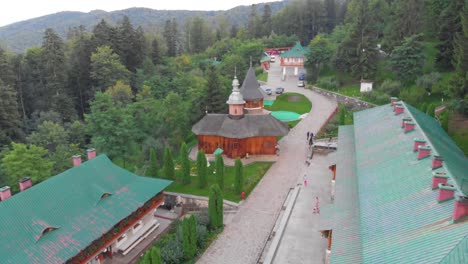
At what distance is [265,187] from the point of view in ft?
91.3

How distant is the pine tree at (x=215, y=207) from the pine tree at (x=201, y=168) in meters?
5.20

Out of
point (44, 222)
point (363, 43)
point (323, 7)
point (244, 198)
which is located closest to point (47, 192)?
point (44, 222)

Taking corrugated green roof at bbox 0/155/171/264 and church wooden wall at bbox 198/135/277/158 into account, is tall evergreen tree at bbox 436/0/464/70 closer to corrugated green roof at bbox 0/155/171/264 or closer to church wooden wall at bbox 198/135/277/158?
church wooden wall at bbox 198/135/277/158

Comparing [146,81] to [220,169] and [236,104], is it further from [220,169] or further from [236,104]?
[220,169]

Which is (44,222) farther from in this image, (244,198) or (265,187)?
(265,187)

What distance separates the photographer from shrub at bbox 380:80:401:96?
4403cm

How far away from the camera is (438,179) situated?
1402 centimetres

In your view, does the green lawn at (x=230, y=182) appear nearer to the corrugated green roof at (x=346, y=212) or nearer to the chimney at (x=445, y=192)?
the corrugated green roof at (x=346, y=212)

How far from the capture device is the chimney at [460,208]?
38.0 feet

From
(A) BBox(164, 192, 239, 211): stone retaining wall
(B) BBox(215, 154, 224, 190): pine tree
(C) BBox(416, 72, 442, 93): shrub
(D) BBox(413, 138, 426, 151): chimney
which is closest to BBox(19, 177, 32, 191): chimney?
(A) BBox(164, 192, 239, 211): stone retaining wall

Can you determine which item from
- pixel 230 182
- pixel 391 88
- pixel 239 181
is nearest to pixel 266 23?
pixel 391 88

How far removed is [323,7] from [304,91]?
48.8 m

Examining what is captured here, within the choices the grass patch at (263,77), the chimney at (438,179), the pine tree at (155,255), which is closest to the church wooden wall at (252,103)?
the grass patch at (263,77)

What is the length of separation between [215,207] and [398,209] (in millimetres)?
11212
